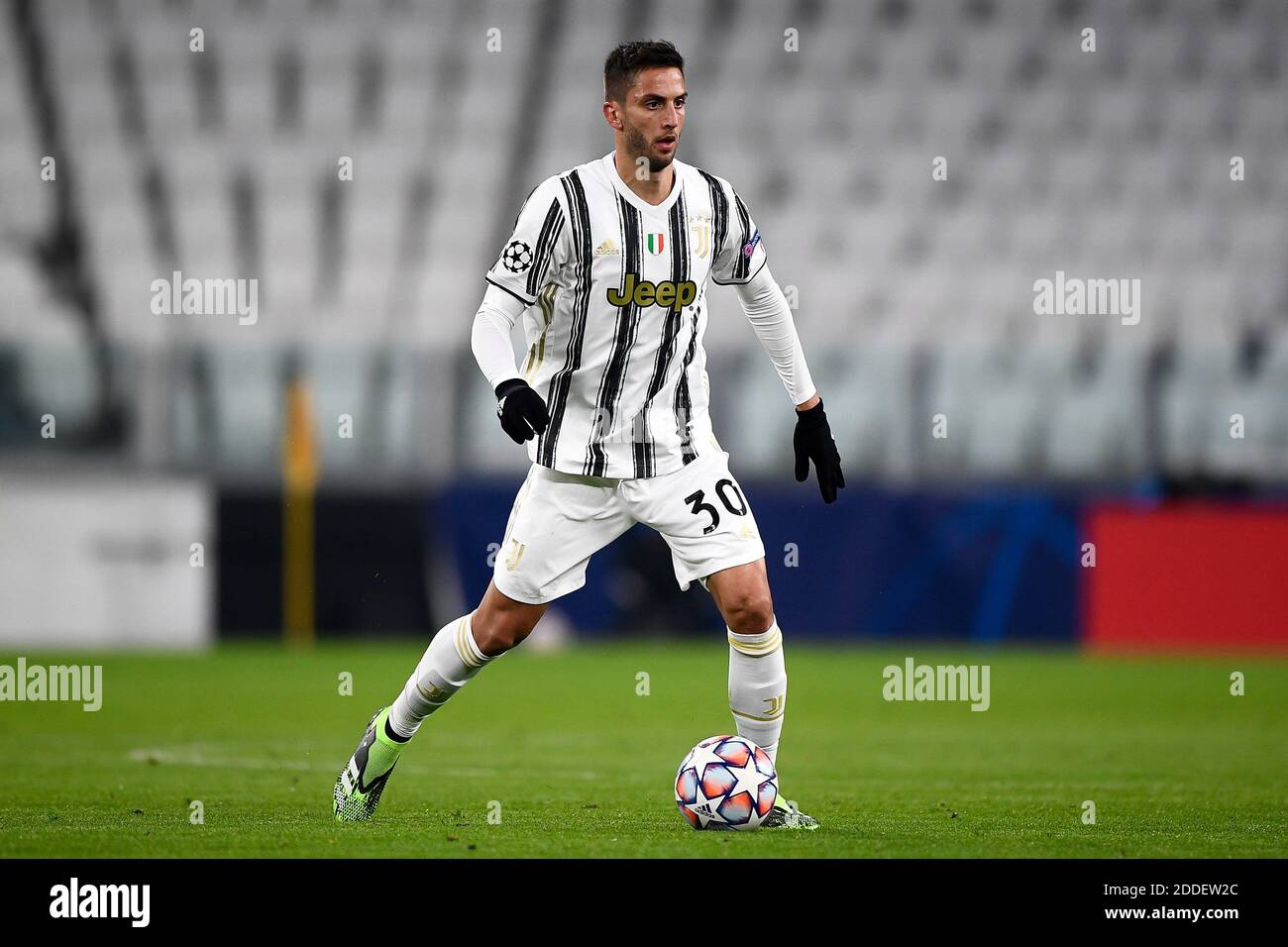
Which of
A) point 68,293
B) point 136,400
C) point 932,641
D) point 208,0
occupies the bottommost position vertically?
point 932,641

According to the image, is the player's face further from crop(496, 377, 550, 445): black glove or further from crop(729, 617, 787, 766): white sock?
crop(729, 617, 787, 766): white sock

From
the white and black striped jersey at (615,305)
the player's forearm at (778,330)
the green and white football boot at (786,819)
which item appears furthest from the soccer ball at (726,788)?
the player's forearm at (778,330)

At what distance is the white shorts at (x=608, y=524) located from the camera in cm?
576

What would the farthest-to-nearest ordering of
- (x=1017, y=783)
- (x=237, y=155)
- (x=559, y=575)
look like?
(x=237, y=155), (x=1017, y=783), (x=559, y=575)

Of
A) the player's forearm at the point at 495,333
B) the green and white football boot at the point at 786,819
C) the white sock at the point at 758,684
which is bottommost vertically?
the green and white football boot at the point at 786,819

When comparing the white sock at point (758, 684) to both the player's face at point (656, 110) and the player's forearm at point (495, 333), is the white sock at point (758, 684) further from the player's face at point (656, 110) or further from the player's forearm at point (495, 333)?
the player's face at point (656, 110)

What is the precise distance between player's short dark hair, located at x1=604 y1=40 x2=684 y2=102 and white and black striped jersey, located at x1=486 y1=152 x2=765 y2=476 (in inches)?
10.5

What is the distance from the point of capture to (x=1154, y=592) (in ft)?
49.3

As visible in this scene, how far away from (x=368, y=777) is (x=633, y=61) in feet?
8.12

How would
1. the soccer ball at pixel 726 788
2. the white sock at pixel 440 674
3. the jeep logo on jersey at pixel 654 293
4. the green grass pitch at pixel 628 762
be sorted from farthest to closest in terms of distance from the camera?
the white sock at pixel 440 674 → the jeep logo on jersey at pixel 654 293 → the soccer ball at pixel 726 788 → the green grass pitch at pixel 628 762

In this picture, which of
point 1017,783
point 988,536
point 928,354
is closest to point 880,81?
point 928,354

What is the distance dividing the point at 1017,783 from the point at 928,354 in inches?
357

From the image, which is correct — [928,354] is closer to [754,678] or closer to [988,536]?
Result: [988,536]

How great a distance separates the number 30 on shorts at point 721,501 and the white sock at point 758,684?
0.37 m
